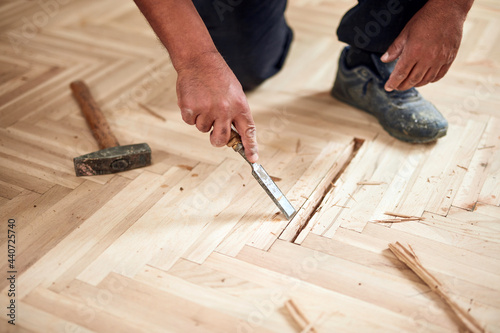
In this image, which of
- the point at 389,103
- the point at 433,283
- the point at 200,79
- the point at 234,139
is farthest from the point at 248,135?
the point at 389,103

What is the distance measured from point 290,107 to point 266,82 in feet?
0.77

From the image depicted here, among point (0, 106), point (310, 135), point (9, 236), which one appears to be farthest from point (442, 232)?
point (0, 106)

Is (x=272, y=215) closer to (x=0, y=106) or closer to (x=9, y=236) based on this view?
(x=9, y=236)

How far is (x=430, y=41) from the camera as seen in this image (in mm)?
1364

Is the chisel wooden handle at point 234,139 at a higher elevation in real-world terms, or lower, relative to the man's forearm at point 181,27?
lower

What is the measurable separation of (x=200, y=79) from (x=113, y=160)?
42cm

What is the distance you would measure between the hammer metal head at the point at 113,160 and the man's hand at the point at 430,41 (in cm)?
81

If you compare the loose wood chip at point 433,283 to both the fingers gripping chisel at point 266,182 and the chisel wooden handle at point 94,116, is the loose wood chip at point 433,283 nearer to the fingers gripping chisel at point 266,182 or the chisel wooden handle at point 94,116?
the fingers gripping chisel at point 266,182

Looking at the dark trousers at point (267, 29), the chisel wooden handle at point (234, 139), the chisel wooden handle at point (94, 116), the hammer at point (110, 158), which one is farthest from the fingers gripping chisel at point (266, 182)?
the dark trousers at point (267, 29)

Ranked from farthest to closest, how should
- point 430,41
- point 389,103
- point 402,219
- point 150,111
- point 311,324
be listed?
point 150,111 → point 389,103 → point 430,41 → point 402,219 → point 311,324

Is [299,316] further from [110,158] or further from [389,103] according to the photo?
[389,103]

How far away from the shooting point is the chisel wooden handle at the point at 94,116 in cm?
153

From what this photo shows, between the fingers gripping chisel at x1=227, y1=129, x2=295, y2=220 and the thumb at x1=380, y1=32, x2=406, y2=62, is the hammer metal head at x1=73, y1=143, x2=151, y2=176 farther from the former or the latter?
the thumb at x1=380, y1=32, x2=406, y2=62

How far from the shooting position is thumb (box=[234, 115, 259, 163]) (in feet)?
3.84
